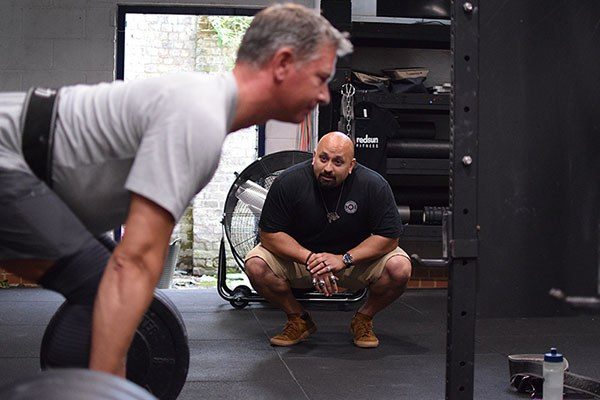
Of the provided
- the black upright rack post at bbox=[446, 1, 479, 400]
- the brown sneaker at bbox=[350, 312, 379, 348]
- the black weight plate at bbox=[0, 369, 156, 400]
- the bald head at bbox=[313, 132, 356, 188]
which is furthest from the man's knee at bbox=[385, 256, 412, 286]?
the black weight plate at bbox=[0, 369, 156, 400]

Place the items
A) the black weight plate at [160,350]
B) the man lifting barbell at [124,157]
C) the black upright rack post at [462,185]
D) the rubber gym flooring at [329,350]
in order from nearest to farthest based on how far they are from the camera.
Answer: the man lifting barbell at [124,157]
the black weight plate at [160,350]
the black upright rack post at [462,185]
the rubber gym flooring at [329,350]

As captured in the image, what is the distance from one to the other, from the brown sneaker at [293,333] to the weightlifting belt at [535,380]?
3.69 ft

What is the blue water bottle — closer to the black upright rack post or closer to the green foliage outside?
the black upright rack post

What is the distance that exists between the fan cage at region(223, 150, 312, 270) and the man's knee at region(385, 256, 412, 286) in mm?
1071

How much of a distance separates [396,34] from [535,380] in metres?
3.06

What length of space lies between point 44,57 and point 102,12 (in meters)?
0.51

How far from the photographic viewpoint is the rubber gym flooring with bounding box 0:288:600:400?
3186mm

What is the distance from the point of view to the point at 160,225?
149 cm

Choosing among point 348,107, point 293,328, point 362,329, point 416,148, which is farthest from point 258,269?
point 416,148

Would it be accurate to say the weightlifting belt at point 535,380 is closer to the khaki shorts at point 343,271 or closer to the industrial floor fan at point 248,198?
the khaki shorts at point 343,271

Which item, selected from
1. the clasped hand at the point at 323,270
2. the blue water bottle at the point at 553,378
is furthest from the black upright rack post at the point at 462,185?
the clasped hand at the point at 323,270

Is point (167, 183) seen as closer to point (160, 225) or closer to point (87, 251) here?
point (160, 225)

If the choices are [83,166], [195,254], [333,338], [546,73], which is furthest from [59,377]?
[195,254]

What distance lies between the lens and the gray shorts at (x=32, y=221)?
152 centimetres
